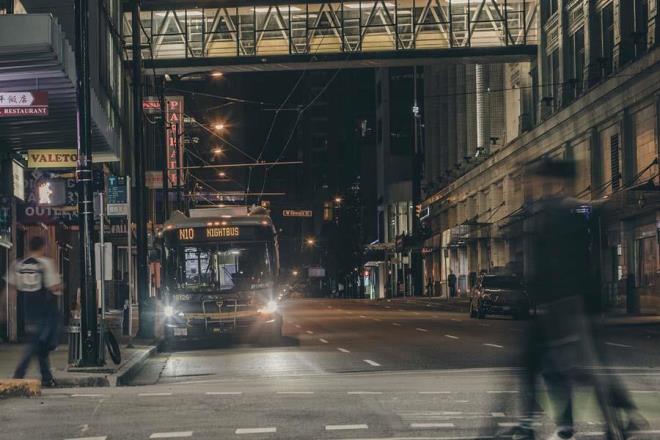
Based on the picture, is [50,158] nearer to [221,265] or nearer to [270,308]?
[221,265]

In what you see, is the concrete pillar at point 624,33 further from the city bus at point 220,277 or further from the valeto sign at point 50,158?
the valeto sign at point 50,158

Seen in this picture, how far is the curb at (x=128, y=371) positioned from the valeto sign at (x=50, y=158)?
213 inches

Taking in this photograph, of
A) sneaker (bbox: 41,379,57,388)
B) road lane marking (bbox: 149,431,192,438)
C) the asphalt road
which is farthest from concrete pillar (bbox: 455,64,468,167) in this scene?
road lane marking (bbox: 149,431,192,438)

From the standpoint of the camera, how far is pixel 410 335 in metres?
29.2

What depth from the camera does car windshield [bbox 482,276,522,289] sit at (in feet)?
138

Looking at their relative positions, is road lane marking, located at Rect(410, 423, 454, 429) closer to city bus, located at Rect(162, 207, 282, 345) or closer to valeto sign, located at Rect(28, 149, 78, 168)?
city bus, located at Rect(162, 207, 282, 345)

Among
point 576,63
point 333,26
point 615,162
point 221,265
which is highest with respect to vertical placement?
point 333,26

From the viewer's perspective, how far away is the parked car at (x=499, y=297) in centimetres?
4131

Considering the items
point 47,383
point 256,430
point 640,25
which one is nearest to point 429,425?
point 256,430

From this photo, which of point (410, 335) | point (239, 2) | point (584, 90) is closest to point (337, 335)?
point (410, 335)

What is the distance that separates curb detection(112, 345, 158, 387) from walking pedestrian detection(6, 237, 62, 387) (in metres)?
1.21

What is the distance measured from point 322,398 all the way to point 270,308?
14690 millimetres

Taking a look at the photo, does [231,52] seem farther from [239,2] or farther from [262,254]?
[262,254]

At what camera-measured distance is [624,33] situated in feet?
156
